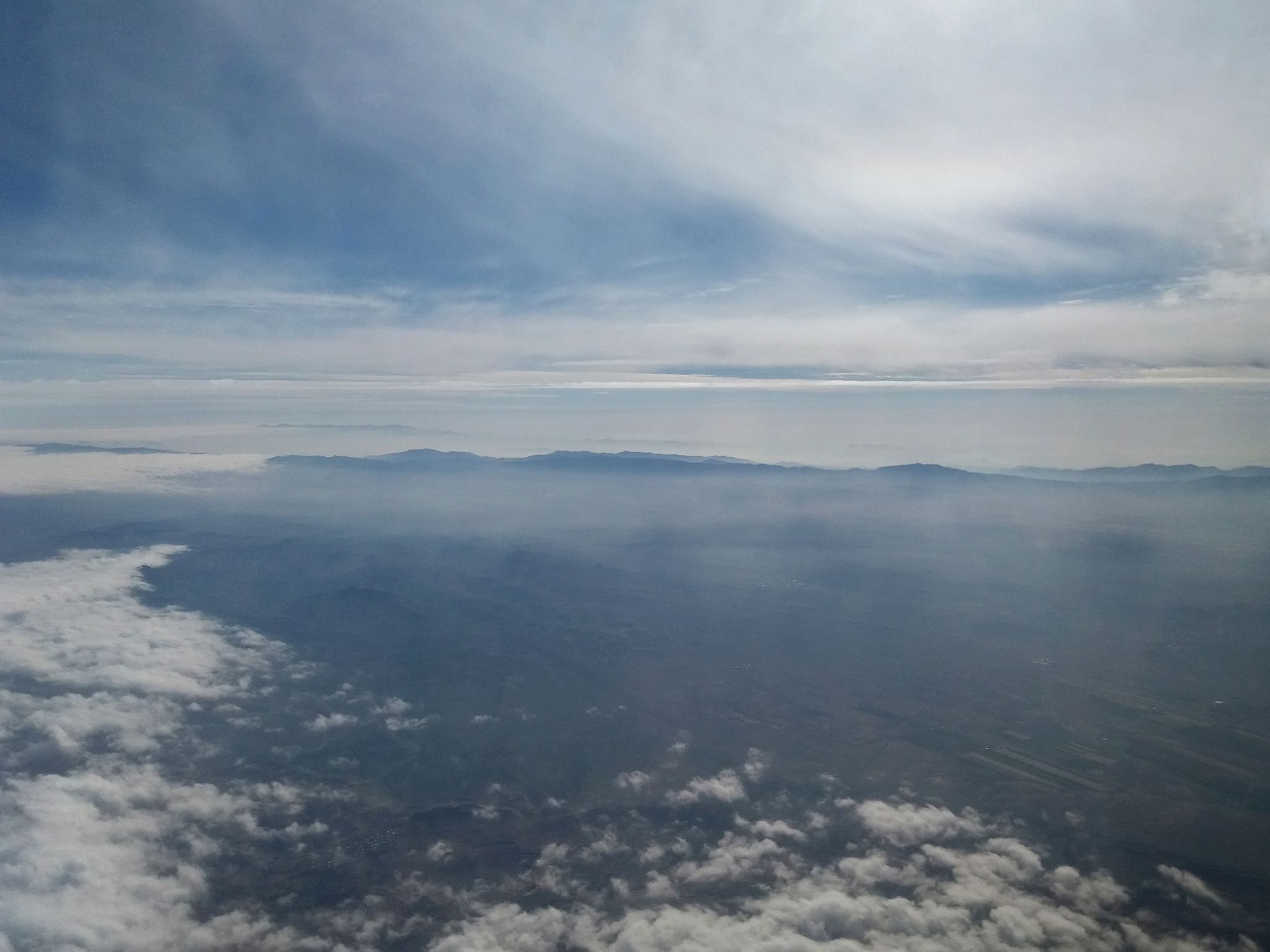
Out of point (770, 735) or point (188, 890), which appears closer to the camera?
point (188, 890)

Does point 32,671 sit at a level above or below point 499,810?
above

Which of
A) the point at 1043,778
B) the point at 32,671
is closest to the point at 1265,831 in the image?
the point at 1043,778

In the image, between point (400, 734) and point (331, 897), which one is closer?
point (331, 897)

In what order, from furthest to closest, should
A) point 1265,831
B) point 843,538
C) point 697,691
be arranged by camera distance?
point 843,538 < point 697,691 < point 1265,831

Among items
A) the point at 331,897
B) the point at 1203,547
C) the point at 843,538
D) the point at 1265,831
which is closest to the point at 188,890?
the point at 331,897

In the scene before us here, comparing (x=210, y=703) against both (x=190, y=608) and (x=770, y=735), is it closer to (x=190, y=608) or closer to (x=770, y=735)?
(x=190, y=608)

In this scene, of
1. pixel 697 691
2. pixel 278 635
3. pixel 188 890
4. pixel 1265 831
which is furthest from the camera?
pixel 278 635

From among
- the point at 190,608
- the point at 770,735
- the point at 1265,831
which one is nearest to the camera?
the point at 1265,831

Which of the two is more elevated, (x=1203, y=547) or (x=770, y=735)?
(x=1203, y=547)

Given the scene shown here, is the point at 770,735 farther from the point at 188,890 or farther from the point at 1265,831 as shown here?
the point at 188,890
